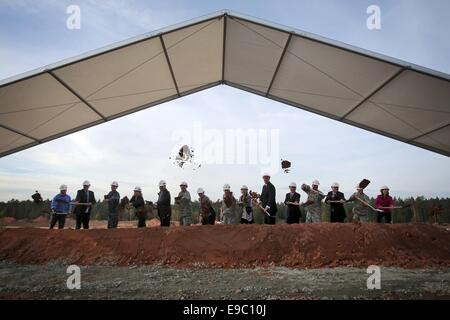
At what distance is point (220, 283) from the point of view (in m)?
7.01

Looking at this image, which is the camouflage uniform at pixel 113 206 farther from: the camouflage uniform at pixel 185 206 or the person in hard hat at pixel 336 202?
the person in hard hat at pixel 336 202

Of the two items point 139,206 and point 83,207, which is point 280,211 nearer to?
point 139,206

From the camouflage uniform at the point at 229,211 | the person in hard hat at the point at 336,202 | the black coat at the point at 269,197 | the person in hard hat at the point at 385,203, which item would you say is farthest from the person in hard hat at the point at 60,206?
the person in hard hat at the point at 385,203

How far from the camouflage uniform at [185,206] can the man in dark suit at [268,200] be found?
8.49 feet

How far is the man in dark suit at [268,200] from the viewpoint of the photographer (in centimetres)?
1073

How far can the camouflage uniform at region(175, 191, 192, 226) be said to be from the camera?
457 inches

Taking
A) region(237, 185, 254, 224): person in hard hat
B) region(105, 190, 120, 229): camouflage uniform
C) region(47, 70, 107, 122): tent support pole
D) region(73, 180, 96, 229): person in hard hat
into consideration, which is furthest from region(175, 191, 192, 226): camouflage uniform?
region(47, 70, 107, 122): tent support pole

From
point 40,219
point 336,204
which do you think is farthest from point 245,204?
point 40,219

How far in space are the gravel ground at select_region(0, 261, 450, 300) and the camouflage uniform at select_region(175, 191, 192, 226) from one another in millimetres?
3351

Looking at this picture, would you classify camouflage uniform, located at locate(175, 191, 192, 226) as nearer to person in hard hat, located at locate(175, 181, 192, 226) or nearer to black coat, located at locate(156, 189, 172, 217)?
person in hard hat, located at locate(175, 181, 192, 226)

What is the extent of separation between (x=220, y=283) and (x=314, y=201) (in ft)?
17.3

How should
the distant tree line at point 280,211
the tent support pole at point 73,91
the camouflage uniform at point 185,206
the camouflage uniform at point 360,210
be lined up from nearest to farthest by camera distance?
the tent support pole at point 73,91
the camouflage uniform at point 360,210
the camouflage uniform at point 185,206
the distant tree line at point 280,211
